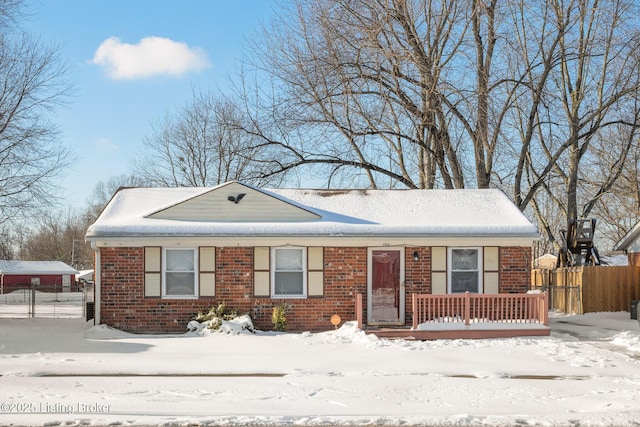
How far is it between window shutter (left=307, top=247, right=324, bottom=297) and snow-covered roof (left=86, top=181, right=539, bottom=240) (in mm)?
628

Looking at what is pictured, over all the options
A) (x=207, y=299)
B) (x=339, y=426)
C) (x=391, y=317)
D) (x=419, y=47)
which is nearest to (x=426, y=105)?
(x=419, y=47)

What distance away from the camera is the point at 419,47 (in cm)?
2508

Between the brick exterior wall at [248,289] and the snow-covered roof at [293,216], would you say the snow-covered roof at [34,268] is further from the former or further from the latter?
the brick exterior wall at [248,289]

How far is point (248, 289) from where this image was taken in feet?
54.9

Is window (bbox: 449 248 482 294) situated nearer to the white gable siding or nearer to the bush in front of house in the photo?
the white gable siding

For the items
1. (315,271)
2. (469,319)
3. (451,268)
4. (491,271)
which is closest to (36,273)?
(315,271)

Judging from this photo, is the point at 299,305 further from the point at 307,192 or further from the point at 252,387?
the point at 252,387

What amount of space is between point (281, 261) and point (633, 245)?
46.0 ft

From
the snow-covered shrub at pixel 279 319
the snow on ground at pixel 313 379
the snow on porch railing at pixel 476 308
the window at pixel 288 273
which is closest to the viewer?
A: the snow on ground at pixel 313 379

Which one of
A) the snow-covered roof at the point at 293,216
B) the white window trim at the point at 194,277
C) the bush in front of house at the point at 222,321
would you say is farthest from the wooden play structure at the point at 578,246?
the white window trim at the point at 194,277

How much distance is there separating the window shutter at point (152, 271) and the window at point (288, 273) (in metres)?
2.93

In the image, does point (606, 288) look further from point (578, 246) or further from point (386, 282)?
point (386, 282)

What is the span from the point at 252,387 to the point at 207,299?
719 cm

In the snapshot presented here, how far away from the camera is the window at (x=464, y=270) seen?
674 inches
